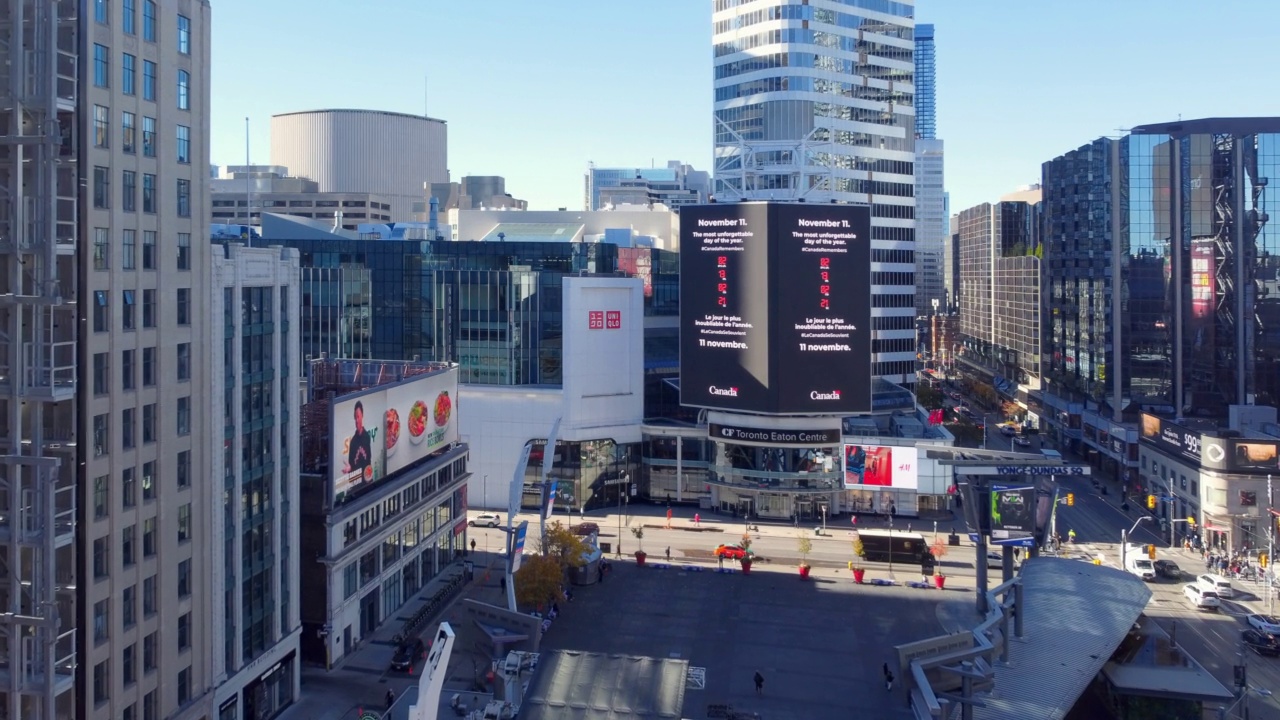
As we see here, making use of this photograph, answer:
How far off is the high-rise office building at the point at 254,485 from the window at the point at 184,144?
4.39 metres

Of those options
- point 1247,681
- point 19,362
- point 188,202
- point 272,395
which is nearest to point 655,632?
point 272,395

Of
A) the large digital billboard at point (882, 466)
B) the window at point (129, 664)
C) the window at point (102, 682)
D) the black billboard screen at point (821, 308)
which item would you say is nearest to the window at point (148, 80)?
the window at point (129, 664)

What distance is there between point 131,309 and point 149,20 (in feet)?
33.9

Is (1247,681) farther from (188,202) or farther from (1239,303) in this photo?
(1239,303)

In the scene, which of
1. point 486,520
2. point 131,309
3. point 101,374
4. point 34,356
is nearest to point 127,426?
point 101,374

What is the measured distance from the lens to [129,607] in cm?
3681

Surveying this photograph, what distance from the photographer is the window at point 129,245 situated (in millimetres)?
36031

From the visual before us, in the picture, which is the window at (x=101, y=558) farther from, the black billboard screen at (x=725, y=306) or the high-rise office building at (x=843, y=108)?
the high-rise office building at (x=843, y=108)

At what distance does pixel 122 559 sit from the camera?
119ft

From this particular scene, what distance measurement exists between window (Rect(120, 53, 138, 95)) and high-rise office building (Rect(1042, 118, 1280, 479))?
93.0 metres

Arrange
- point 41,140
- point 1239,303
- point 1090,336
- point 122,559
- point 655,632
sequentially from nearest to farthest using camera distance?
point 41,140 → point 122,559 → point 655,632 → point 1239,303 → point 1090,336

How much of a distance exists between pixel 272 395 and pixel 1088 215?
101504 mm

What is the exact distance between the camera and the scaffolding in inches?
1182

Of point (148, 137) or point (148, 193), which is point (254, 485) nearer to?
point (148, 193)
